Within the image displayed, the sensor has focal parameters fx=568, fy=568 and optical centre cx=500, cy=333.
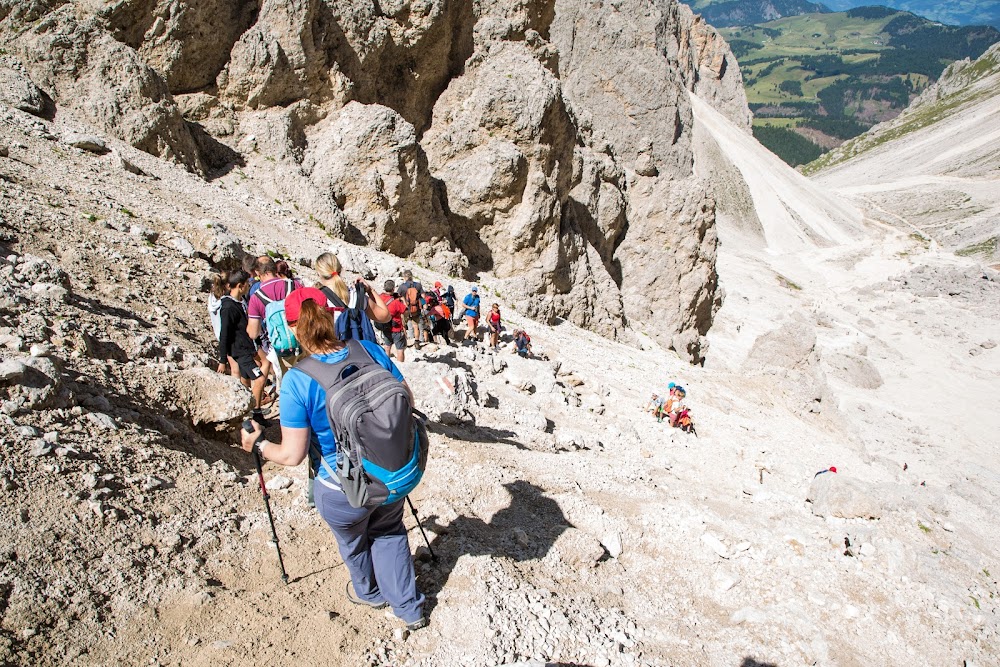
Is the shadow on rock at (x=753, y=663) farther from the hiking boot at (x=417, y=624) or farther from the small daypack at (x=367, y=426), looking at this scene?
the small daypack at (x=367, y=426)

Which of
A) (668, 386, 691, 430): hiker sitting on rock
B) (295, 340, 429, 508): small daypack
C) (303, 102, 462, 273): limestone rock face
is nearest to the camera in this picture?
(295, 340, 429, 508): small daypack

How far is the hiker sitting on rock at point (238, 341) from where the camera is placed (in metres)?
6.22

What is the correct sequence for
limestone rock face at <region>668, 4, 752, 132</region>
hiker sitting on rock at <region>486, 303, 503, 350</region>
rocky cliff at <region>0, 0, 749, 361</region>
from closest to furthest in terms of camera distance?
hiker sitting on rock at <region>486, 303, 503, 350</region>, rocky cliff at <region>0, 0, 749, 361</region>, limestone rock face at <region>668, 4, 752, 132</region>

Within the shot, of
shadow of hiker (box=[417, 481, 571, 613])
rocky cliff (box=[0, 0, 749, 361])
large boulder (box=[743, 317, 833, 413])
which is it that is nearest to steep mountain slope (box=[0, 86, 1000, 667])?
shadow of hiker (box=[417, 481, 571, 613])

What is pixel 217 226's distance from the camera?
10.5 m

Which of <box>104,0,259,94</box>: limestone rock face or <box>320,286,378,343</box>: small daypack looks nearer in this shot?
<box>320,286,378,343</box>: small daypack

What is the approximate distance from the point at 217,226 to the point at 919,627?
37.9ft

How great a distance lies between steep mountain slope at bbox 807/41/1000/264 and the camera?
6116cm

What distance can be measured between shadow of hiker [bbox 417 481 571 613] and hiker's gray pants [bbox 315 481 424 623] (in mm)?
293

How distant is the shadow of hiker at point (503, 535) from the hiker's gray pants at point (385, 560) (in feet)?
0.96

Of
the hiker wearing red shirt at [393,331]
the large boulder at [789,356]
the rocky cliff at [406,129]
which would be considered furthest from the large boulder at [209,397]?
the large boulder at [789,356]

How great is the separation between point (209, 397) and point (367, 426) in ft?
10.7

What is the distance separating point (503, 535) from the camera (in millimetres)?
4910

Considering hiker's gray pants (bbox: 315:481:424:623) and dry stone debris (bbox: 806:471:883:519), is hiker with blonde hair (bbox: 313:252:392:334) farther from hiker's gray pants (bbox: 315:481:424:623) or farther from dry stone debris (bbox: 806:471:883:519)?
dry stone debris (bbox: 806:471:883:519)
